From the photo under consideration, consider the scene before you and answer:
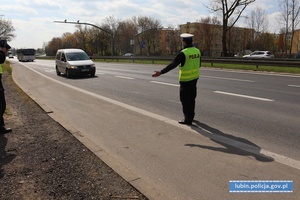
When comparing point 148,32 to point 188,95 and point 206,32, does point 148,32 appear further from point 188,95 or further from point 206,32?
point 188,95

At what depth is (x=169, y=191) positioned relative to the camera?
11.5ft

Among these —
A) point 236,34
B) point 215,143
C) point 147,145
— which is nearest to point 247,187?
point 215,143

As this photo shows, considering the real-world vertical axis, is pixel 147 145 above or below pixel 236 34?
below

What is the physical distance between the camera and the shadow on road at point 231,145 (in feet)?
15.1

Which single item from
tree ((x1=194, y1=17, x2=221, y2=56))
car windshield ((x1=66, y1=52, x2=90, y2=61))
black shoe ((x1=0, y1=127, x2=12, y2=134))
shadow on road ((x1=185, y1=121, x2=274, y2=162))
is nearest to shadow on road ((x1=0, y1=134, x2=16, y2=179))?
black shoe ((x1=0, y1=127, x2=12, y2=134))

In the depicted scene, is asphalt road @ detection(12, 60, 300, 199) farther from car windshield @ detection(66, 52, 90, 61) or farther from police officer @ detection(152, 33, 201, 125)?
car windshield @ detection(66, 52, 90, 61)

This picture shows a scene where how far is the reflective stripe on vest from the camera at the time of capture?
6232mm

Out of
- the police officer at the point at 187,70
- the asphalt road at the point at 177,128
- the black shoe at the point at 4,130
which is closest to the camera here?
the asphalt road at the point at 177,128

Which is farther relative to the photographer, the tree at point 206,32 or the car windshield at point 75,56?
the tree at point 206,32

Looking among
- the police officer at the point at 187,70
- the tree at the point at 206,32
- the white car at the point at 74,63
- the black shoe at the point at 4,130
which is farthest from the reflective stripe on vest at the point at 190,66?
the tree at the point at 206,32

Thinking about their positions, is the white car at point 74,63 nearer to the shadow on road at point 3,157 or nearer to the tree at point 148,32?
the shadow on road at point 3,157

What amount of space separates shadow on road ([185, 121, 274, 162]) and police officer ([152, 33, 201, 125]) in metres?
0.61

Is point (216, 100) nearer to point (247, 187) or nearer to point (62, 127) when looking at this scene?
point (62, 127)

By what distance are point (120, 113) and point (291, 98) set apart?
18.3ft
